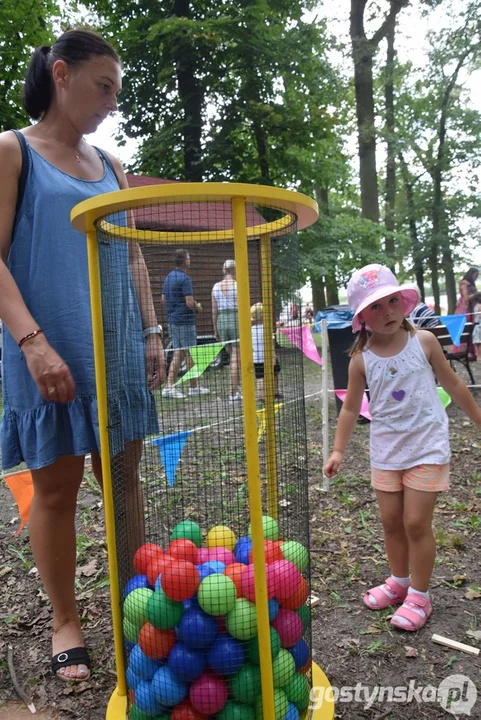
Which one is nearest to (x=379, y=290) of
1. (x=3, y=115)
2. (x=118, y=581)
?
(x=118, y=581)

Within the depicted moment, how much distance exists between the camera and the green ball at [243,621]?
1.50 metres

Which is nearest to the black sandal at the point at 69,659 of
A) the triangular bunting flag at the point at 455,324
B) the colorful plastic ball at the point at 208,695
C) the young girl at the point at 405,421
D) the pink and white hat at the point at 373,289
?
the colorful plastic ball at the point at 208,695

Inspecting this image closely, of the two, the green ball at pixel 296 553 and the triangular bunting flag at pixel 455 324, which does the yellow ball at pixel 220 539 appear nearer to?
the green ball at pixel 296 553

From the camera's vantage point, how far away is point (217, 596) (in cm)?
151

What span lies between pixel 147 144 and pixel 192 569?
1168cm

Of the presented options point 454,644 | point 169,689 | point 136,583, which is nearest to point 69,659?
point 136,583

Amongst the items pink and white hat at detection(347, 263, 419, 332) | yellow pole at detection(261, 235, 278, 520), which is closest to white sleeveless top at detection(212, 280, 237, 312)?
yellow pole at detection(261, 235, 278, 520)

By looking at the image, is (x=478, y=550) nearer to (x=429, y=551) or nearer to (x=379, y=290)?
(x=429, y=551)

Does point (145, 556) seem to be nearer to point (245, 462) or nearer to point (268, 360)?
point (245, 462)

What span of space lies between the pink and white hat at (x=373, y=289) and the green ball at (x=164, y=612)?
4.27 feet

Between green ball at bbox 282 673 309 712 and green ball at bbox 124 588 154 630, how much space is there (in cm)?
45

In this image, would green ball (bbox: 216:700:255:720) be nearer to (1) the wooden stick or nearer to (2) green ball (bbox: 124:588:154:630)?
(2) green ball (bbox: 124:588:154:630)

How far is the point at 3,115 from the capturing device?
927cm

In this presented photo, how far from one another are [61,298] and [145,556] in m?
0.87
